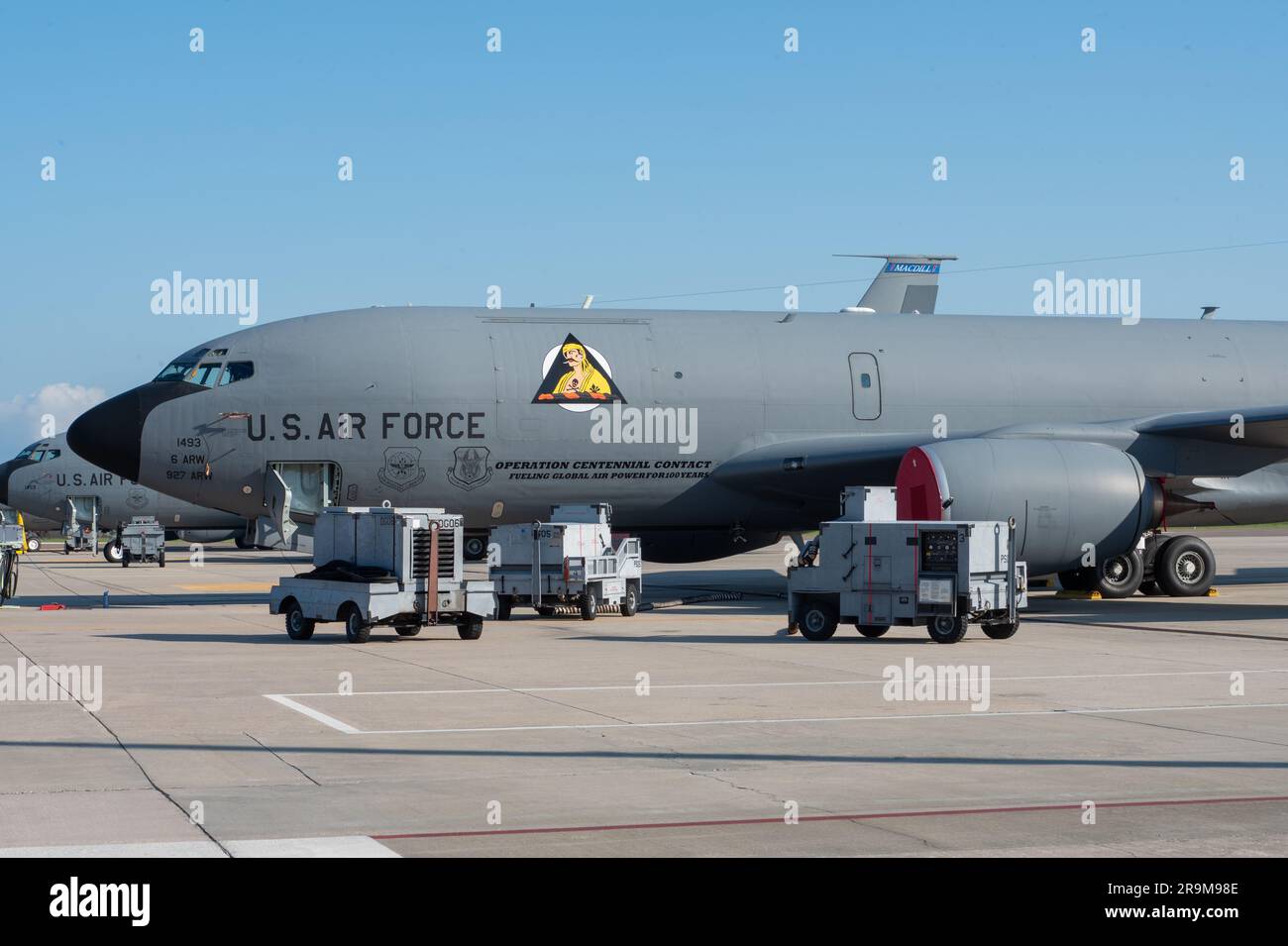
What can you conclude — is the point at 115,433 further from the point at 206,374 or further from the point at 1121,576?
the point at 1121,576

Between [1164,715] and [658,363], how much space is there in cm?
1612

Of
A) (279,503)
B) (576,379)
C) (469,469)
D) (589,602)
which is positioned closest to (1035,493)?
(589,602)

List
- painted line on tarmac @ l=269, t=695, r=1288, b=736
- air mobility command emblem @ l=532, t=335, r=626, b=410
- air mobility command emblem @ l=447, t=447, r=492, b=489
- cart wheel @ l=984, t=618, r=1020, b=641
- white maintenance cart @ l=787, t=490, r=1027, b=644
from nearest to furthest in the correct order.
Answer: painted line on tarmac @ l=269, t=695, r=1288, b=736 → white maintenance cart @ l=787, t=490, r=1027, b=644 → cart wheel @ l=984, t=618, r=1020, b=641 → air mobility command emblem @ l=447, t=447, r=492, b=489 → air mobility command emblem @ l=532, t=335, r=626, b=410

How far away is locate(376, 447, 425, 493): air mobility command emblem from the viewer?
26953mm

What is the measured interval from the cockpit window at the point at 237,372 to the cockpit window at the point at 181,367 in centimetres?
65

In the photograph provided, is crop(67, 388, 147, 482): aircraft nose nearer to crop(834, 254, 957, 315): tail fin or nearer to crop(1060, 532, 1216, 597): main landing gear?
crop(1060, 532, 1216, 597): main landing gear

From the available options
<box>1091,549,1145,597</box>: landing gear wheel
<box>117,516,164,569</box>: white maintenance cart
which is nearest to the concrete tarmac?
<box>1091,549,1145,597</box>: landing gear wheel

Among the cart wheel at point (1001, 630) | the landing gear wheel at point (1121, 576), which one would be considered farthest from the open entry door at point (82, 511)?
the cart wheel at point (1001, 630)

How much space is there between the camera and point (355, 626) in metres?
21.0

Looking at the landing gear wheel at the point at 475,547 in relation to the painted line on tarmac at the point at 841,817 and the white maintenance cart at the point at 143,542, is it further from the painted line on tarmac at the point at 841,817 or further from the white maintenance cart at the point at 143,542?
the white maintenance cart at the point at 143,542

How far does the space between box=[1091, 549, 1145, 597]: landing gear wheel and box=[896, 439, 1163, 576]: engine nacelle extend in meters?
4.44

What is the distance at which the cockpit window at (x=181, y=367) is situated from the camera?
2712 cm
